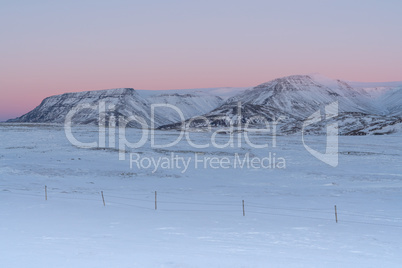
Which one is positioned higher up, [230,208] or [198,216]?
[198,216]

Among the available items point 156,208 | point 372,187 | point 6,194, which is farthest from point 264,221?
point 6,194

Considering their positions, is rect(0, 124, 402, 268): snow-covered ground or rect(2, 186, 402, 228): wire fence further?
rect(2, 186, 402, 228): wire fence

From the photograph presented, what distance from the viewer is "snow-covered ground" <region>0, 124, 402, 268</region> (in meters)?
15.6

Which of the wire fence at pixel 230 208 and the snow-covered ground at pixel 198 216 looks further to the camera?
the wire fence at pixel 230 208

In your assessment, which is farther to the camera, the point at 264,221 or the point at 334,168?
the point at 334,168

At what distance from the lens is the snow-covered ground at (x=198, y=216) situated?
1556cm

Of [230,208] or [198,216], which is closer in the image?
[198,216]

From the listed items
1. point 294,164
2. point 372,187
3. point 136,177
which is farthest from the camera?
point 294,164

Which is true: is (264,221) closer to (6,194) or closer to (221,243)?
(221,243)

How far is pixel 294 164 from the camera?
5203 cm

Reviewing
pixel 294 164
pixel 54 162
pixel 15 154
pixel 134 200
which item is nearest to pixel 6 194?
pixel 134 200

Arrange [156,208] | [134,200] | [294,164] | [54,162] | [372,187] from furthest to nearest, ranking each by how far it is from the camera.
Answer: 1. [294,164]
2. [54,162]
3. [372,187]
4. [134,200]
5. [156,208]

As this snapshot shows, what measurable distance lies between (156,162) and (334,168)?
24660 millimetres

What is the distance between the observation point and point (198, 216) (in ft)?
77.5
